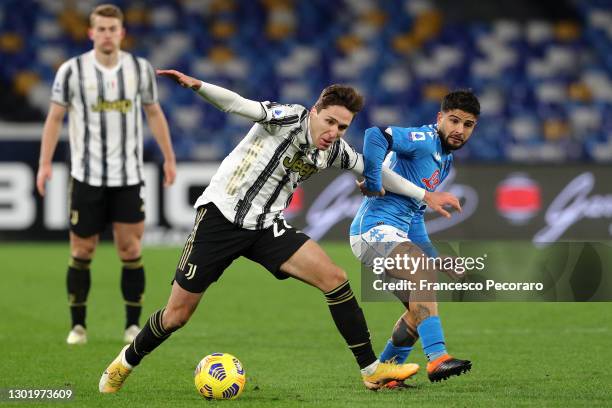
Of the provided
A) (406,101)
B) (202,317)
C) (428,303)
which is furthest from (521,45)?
(428,303)

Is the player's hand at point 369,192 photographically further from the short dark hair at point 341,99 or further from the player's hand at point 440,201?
the short dark hair at point 341,99

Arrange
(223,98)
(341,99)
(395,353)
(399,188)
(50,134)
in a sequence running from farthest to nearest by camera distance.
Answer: (50,134) < (395,353) < (399,188) < (341,99) < (223,98)

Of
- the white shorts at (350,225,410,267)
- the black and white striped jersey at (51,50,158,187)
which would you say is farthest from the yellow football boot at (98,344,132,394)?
the black and white striped jersey at (51,50,158,187)

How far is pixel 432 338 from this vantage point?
20.0 feet

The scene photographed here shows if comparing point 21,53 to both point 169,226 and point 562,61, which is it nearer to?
point 169,226

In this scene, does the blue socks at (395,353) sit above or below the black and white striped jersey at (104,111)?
below

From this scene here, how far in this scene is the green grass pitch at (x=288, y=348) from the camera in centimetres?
611

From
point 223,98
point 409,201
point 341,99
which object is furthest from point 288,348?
point 223,98

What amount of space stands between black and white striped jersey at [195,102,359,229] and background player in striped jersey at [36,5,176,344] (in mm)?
2232

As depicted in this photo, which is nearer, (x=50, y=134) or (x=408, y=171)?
(x=408, y=171)

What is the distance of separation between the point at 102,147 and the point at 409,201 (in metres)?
2.53

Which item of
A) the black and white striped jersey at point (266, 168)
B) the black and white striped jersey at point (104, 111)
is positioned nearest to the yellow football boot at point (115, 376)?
the black and white striped jersey at point (266, 168)

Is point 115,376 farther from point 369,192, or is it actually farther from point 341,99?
point 341,99

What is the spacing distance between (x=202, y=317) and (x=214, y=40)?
458 inches
